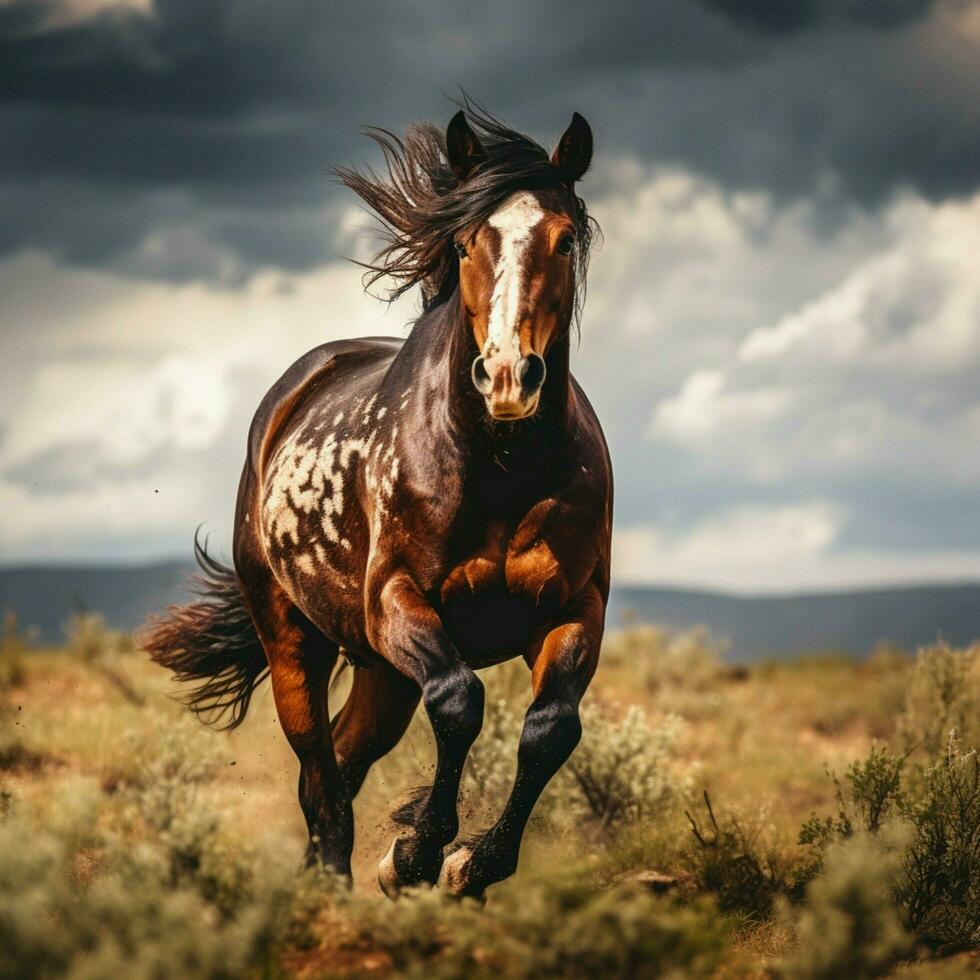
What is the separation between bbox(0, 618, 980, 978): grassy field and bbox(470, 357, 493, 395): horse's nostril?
1636mm

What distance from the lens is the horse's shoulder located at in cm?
778

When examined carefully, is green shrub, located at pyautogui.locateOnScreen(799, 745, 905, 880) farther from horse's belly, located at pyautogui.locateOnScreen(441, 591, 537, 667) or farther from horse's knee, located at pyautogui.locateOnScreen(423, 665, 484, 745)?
horse's knee, located at pyautogui.locateOnScreen(423, 665, 484, 745)

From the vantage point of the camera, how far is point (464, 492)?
18.3 ft

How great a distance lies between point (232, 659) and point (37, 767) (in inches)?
183

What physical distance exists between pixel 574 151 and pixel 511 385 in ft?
4.79

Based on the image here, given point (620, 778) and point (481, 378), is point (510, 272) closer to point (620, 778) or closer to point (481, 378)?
point (481, 378)

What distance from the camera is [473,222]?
17.9ft

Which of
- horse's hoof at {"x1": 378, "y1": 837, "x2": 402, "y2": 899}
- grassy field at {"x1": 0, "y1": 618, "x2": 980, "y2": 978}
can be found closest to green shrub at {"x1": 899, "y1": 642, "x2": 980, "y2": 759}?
grassy field at {"x1": 0, "y1": 618, "x2": 980, "y2": 978}

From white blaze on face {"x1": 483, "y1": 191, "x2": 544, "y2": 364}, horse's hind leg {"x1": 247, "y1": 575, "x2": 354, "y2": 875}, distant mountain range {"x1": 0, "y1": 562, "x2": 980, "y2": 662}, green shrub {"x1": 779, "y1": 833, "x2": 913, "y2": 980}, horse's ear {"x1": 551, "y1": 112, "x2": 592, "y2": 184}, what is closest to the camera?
green shrub {"x1": 779, "y1": 833, "x2": 913, "y2": 980}

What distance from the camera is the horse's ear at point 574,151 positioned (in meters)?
5.70

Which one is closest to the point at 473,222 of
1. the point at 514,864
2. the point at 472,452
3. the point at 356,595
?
the point at 472,452

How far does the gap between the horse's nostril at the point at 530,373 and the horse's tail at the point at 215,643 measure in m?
4.02

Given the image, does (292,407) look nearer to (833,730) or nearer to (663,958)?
(663,958)

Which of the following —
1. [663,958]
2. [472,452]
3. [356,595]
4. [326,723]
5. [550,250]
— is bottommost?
[663,958]
